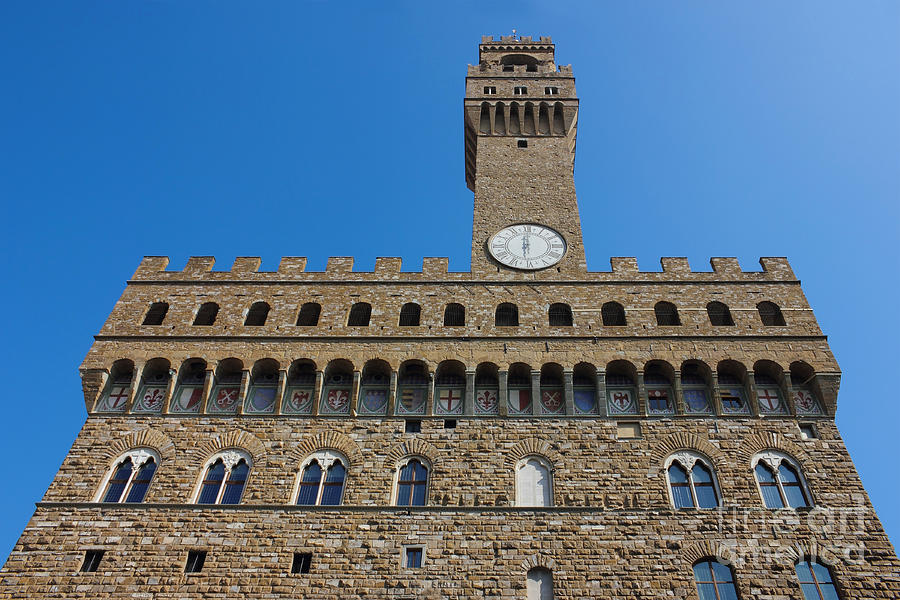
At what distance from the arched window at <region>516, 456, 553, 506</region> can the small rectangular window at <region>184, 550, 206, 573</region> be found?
630 centimetres

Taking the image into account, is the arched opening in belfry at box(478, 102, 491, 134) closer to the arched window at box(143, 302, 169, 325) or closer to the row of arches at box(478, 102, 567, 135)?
the row of arches at box(478, 102, 567, 135)

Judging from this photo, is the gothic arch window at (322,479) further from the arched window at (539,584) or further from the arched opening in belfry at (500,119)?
the arched opening in belfry at (500,119)

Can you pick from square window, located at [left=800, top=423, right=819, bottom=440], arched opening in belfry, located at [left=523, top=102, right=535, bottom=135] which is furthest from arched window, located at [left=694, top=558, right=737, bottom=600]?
arched opening in belfry, located at [left=523, top=102, right=535, bottom=135]

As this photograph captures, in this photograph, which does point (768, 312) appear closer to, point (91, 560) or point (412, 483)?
point (412, 483)

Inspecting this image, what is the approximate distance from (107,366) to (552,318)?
35.4 ft

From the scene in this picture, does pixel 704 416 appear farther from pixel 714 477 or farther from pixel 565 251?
pixel 565 251

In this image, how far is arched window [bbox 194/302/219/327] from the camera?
19.0 m

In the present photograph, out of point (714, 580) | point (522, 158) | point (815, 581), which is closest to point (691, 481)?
point (714, 580)

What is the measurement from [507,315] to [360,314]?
3.77 metres

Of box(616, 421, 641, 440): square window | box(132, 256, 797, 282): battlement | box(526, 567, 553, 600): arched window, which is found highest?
box(132, 256, 797, 282): battlement

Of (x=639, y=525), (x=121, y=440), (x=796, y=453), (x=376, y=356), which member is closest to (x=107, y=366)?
(x=121, y=440)

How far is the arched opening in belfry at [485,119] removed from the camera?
26.1m

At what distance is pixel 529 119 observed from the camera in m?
26.1

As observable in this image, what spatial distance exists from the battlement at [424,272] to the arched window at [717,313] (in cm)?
83
